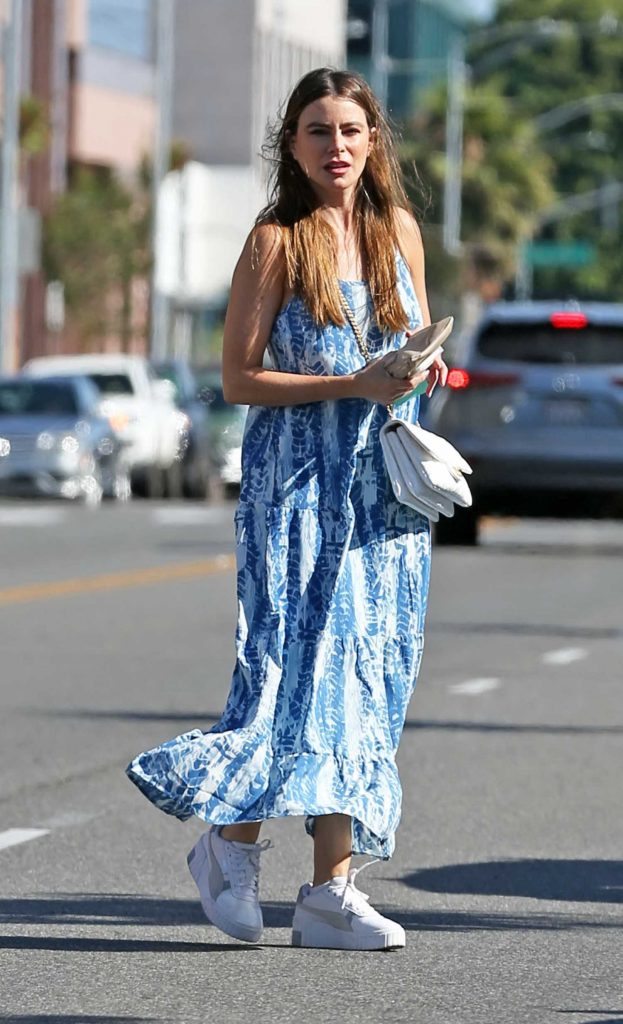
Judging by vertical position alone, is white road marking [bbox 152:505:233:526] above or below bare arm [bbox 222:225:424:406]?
below

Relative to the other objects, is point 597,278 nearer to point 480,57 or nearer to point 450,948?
point 480,57

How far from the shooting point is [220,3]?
77.4m

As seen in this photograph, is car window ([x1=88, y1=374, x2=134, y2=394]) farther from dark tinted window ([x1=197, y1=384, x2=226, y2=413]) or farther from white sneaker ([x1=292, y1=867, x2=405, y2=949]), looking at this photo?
white sneaker ([x1=292, y1=867, x2=405, y2=949])

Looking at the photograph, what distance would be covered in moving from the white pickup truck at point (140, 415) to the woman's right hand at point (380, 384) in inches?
1069

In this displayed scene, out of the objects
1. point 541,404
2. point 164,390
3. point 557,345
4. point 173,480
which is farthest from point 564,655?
point 164,390

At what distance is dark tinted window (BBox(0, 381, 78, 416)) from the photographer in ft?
110

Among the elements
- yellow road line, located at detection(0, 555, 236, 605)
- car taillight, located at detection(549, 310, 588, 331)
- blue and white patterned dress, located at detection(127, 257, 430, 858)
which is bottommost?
yellow road line, located at detection(0, 555, 236, 605)

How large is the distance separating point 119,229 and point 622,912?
48.5 meters

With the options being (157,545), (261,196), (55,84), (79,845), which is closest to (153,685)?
(79,845)

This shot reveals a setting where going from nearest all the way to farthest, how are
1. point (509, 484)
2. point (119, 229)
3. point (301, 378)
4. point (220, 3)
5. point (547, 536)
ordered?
point (301, 378), point (509, 484), point (547, 536), point (119, 229), point (220, 3)

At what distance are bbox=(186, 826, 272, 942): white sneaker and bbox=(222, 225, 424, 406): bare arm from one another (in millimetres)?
972

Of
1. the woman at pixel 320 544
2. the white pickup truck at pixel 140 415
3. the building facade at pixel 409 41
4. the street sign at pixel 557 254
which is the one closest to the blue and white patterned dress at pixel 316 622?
the woman at pixel 320 544

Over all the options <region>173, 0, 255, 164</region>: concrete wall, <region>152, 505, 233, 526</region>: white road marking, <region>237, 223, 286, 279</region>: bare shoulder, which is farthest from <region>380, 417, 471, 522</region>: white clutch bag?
<region>173, 0, 255, 164</region>: concrete wall

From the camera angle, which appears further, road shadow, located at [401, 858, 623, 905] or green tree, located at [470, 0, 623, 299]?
green tree, located at [470, 0, 623, 299]
